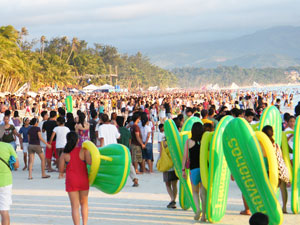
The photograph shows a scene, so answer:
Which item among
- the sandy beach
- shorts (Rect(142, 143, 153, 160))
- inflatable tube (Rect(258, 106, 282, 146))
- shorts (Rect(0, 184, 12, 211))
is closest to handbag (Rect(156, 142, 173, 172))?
the sandy beach

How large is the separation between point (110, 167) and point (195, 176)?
4.15 feet

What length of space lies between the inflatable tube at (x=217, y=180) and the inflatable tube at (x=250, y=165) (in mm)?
337

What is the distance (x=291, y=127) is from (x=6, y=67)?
1636 inches

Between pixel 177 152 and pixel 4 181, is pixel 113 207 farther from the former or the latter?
pixel 4 181

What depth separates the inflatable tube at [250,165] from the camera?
208 inches

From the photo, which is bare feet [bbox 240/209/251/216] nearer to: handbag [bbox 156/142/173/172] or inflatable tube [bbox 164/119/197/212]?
inflatable tube [bbox 164/119/197/212]

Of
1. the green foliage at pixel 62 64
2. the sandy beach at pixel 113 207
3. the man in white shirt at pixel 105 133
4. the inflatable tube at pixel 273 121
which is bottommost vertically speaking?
the sandy beach at pixel 113 207

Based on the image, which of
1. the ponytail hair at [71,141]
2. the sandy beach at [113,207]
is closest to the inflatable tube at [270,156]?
the sandy beach at [113,207]

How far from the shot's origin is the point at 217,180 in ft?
18.8

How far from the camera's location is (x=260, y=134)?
544 cm

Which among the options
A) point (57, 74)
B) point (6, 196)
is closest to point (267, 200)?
point (6, 196)

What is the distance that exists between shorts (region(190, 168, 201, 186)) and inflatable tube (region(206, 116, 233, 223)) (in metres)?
0.20

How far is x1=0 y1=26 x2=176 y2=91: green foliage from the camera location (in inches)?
1971

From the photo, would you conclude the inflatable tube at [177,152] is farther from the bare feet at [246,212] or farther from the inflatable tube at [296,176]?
the inflatable tube at [296,176]
